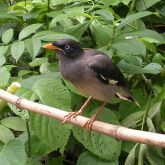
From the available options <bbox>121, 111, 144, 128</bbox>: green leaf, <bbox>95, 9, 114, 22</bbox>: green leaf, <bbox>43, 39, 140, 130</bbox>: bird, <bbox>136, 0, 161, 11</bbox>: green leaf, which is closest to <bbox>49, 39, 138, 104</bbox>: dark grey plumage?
<bbox>43, 39, 140, 130</bbox>: bird

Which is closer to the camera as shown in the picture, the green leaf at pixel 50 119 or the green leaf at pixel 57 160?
the green leaf at pixel 50 119

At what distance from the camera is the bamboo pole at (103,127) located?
1596 mm

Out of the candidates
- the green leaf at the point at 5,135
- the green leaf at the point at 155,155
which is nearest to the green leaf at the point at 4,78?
the green leaf at the point at 5,135

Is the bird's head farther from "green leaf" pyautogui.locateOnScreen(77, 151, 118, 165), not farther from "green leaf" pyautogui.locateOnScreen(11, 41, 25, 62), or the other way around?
"green leaf" pyautogui.locateOnScreen(77, 151, 118, 165)

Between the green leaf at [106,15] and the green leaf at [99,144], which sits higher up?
the green leaf at [106,15]

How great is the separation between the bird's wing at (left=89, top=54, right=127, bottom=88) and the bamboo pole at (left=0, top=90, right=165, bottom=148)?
10.3 inches

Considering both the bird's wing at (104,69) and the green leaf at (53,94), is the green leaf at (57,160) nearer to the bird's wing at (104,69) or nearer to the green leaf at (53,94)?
the green leaf at (53,94)

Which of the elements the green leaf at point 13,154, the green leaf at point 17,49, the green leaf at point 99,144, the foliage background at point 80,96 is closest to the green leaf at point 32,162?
the foliage background at point 80,96

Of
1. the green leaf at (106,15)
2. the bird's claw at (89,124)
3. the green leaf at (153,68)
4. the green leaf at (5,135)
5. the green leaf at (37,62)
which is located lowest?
the green leaf at (5,135)

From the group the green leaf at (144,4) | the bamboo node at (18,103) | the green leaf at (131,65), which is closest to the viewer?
the bamboo node at (18,103)

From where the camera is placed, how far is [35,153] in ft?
7.99

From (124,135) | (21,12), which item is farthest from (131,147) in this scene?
(21,12)

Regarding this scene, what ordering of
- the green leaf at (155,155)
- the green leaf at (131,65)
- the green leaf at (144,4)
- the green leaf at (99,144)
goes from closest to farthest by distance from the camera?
the green leaf at (99,144), the green leaf at (155,155), the green leaf at (131,65), the green leaf at (144,4)

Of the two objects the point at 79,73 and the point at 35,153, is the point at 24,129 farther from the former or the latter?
the point at 79,73
